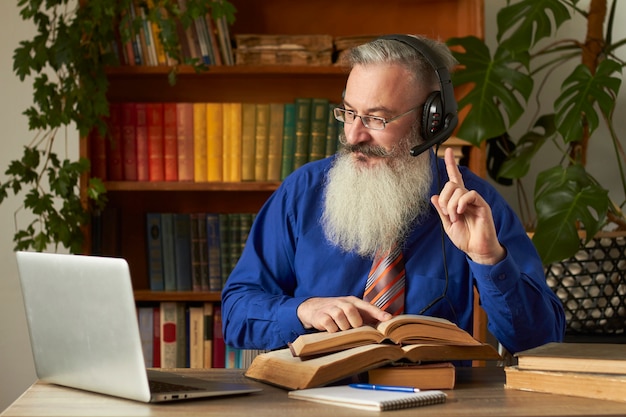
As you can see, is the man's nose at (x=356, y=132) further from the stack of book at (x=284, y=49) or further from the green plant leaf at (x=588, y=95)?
the stack of book at (x=284, y=49)

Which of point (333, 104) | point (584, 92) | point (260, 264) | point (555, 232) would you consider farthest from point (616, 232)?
point (260, 264)

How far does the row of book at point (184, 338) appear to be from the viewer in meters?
3.16

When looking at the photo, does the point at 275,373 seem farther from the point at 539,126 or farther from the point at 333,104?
the point at 539,126

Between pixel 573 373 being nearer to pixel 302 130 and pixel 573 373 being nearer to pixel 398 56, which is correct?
pixel 398 56

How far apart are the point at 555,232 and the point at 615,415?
1.49 metres

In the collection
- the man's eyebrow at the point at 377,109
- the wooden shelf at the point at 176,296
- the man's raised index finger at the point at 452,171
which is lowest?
the wooden shelf at the point at 176,296

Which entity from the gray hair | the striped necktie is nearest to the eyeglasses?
the gray hair

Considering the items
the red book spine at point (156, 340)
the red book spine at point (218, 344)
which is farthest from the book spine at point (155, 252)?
the red book spine at point (218, 344)

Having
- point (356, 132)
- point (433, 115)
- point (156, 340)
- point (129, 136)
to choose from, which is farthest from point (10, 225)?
point (433, 115)

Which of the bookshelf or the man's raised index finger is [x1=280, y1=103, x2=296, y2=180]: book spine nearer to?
the bookshelf

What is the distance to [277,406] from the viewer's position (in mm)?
1264

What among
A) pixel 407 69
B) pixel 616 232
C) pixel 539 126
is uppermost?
pixel 407 69

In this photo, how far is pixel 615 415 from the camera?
122 cm

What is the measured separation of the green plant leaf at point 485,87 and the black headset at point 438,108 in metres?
0.95
